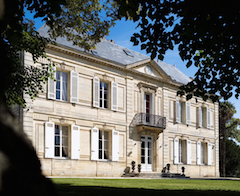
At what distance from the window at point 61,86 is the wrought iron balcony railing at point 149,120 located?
5.38 m

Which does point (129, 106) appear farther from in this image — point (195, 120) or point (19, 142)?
point (19, 142)

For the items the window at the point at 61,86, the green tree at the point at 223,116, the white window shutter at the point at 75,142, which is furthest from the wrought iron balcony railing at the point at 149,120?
the green tree at the point at 223,116

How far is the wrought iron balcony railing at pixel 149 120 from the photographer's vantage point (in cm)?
2174

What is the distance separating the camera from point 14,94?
9.95 m

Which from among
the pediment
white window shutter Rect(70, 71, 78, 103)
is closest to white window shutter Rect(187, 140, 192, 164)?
the pediment

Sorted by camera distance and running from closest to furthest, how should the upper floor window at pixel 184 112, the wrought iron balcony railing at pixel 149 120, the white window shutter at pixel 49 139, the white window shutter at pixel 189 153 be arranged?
the white window shutter at pixel 49 139, the wrought iron balcony railing at pixel 149 120, the white window shutter at pixel 189 153, the upper floor window at pixel 184 112

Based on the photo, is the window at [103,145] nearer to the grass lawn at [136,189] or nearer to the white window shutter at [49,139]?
the white window shutter at [49,139]

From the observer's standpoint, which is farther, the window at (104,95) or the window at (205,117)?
the window at (205,117)

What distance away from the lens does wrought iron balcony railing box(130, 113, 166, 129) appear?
21737 mm

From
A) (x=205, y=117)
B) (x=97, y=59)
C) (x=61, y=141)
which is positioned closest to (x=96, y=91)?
(x=97, y=59)

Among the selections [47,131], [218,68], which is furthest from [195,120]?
[218,68]

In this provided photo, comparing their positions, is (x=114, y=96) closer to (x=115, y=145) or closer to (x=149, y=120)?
(x=115, y=145)

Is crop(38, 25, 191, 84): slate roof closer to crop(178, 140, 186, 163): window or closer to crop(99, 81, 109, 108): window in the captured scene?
crop(99, 81, 109, 108): window

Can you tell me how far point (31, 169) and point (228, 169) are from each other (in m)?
33.6
